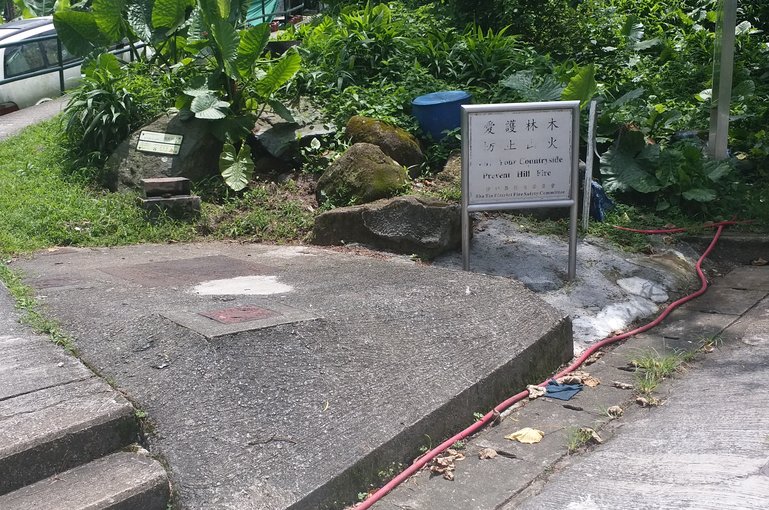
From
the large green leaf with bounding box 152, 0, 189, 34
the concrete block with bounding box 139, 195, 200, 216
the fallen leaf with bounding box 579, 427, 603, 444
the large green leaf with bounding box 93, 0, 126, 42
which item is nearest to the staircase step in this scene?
the fallen leaf with bounding box 579, 427, 603, 444

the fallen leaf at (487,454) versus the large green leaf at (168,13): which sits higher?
the large green leaf at (168,13)

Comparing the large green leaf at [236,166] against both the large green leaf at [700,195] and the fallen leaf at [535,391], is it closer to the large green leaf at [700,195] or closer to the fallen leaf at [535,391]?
the large green leaf at [700,195]

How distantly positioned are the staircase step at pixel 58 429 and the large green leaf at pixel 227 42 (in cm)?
534

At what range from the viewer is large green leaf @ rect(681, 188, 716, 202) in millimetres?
7285

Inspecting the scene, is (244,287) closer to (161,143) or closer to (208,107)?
(208,107)

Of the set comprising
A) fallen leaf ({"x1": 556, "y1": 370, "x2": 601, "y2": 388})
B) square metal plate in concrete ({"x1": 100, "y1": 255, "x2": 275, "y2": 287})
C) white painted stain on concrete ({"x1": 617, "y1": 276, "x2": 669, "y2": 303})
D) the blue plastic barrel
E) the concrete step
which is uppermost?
the blue plastic barrel

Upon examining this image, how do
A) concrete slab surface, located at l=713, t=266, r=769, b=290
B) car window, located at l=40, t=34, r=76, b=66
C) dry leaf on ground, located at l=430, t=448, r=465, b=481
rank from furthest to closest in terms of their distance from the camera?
car window, located at l=40, t=34, r=76, b=66, concrete slab surface, located at l=713, t=266, r=769, b=290, dry leaf on ground, located at l=430, t=448, r=465, b=481

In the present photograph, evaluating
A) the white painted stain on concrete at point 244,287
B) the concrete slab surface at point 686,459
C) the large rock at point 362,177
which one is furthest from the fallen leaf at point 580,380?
the large rock at point 362,177

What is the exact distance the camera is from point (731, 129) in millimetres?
8727

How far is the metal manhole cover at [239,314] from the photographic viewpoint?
4.12 m

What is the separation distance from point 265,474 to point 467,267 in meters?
2.99

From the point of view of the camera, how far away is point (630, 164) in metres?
7.75

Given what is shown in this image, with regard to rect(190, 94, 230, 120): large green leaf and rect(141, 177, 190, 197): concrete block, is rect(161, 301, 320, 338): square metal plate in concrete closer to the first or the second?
rect(141, 177, 190, 197): concrete block

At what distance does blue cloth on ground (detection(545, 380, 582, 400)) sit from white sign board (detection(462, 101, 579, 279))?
147cm
